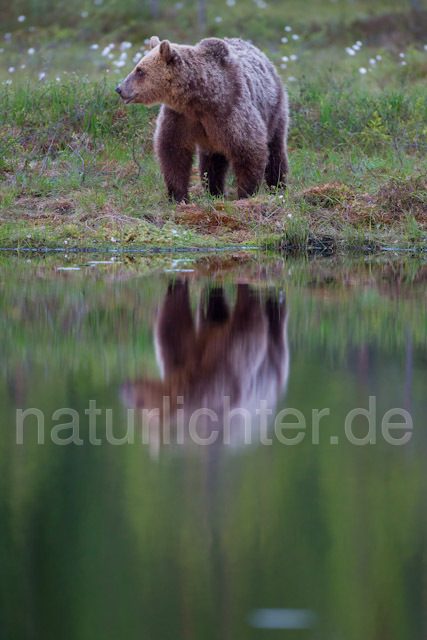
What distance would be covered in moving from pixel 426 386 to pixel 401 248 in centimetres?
556

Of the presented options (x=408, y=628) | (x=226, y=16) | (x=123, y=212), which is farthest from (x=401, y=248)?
(x=226, y=16)

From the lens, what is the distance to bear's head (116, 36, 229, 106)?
405 inches

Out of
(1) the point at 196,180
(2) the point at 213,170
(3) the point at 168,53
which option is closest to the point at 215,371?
(3) the point at 168,53

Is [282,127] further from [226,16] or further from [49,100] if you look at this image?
[226,16]

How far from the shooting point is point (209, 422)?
4355 mm

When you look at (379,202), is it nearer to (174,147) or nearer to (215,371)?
(174,147)

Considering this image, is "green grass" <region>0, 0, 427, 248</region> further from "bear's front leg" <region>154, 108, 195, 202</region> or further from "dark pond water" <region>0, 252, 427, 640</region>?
"dark pond water" <region>0, 252, 427, 640</region>

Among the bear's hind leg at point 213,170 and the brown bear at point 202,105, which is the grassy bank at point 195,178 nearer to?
the bear's hind leg at point 213,170

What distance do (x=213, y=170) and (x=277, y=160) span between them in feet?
3.26

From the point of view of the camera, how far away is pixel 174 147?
34.7ft

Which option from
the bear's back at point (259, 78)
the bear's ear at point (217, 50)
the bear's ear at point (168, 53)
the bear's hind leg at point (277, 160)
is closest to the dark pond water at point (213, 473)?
the bear's ear at point (168, 53)

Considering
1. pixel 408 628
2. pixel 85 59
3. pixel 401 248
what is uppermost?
pixel 85 59

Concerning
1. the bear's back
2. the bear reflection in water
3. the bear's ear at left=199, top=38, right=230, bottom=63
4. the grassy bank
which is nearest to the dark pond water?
the bear reflection in water

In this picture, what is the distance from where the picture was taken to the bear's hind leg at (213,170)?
11.2m
